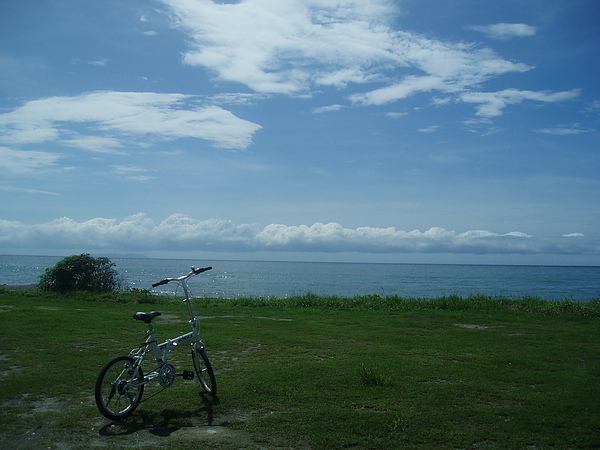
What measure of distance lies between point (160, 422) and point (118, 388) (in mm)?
748

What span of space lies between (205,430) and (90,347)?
6.36 metres

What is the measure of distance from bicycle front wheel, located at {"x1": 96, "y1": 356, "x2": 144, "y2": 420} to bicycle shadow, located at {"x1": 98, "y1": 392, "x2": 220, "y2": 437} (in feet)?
0.49

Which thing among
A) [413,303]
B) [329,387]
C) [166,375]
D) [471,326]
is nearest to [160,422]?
[166,375]

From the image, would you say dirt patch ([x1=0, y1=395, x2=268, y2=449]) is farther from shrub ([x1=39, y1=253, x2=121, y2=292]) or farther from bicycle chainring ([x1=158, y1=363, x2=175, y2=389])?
shrub ([x1=39, y1=253, x2=121, y2=292])

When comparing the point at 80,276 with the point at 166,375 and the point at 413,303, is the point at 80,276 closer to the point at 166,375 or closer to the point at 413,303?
the point at 413,303

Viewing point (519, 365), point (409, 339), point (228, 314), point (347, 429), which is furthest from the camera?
point (228, 314)

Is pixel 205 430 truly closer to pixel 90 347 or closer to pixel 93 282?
pixel 90 347

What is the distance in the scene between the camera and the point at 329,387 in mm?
7441

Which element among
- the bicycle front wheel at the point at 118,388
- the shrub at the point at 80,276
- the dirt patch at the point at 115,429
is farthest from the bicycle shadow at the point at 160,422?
the shrub at the point at 80,276

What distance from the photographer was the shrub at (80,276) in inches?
1129

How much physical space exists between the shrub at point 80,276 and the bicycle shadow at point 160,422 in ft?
85.1

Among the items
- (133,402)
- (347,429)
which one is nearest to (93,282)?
(133,402)

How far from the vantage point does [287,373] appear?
27.0 ft

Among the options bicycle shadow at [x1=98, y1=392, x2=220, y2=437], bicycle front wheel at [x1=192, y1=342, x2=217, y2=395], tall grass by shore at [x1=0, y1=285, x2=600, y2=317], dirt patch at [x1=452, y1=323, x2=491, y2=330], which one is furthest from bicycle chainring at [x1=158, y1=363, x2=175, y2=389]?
tall grass by shore at [x1=0, y1=285, x2=600, y2=317]
